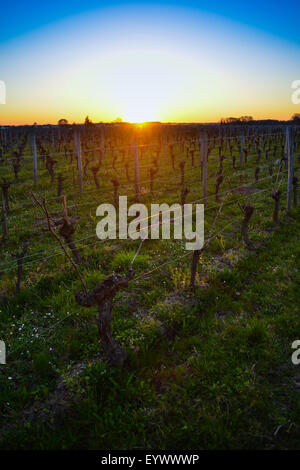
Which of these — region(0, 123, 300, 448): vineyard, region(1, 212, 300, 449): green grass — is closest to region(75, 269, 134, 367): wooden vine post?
region(0, 123, 300, 448): vineyard

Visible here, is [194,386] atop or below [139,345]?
below

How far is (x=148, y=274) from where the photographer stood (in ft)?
19.7

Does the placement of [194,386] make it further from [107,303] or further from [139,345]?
[107,303]

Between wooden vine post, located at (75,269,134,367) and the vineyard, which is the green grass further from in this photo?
wooden vine post, located at (75,269,134,367)

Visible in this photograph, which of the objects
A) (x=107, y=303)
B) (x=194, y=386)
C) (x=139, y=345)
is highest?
(x=107, y=303)

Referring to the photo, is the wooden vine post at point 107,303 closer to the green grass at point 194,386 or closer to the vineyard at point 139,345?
the vineyard at point 139,345

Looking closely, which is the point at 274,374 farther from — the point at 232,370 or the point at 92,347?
the point at 92,347

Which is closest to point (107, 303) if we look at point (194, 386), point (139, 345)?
point (139, 345)

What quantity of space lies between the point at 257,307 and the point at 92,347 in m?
2.72

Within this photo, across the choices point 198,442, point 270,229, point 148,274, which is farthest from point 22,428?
point 270,229

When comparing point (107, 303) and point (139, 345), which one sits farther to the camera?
point (139, 345)

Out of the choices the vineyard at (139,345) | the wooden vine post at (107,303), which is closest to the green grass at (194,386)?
the vineyard at (139,345)

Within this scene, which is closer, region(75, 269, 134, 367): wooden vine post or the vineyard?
the vineyard

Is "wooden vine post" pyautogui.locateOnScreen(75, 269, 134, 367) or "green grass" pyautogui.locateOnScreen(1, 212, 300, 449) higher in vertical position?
"wooden vine post" pyautogui.locateOnScreen(75, 269, 134, 367)
